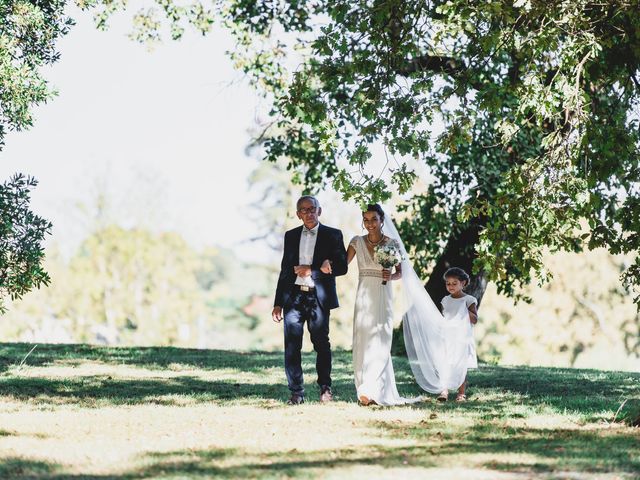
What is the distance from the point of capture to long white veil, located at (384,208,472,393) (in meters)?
12.6

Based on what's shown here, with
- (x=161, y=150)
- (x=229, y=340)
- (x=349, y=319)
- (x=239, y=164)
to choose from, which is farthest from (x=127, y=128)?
(x=349, y=319)

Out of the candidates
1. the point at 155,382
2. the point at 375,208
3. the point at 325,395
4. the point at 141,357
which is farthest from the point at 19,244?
the point at 141,357

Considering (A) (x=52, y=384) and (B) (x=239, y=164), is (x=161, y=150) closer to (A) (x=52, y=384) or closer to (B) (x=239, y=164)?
(B) (x=239, y=164)

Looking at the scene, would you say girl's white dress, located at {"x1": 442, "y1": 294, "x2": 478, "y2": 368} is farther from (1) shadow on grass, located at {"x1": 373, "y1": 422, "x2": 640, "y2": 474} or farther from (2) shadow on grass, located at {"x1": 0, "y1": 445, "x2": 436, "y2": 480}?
(2) shadow on grass, located at {"x1": 0, "y1": 445, "x2": 436, "y2": 480}

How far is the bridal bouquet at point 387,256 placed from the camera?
11703 mm

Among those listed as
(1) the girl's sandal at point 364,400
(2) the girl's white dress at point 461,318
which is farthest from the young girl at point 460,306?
(1) the girl's sandal at point 364,400

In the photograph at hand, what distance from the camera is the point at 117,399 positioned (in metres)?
12.4

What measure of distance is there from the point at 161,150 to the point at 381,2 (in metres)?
81.9

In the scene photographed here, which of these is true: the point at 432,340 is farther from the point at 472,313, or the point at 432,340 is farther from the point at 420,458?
the point at 420,458

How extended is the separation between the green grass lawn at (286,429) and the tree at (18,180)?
1.61 metres

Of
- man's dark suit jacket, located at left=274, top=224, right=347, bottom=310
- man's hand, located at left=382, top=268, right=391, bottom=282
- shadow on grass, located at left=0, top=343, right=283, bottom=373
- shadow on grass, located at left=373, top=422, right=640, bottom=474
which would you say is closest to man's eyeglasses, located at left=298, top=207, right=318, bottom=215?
man's dark suit jacket, located at left=274, top=224, right=347, bottom=310

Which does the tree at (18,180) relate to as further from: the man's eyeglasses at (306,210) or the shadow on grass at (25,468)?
the shadow on grass at (25,468)

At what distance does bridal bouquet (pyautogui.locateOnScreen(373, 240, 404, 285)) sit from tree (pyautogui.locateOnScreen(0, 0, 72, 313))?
168 inches

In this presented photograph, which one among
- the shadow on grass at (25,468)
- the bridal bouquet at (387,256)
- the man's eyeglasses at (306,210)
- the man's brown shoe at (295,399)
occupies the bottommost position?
the shadow on grass at (25,468)
